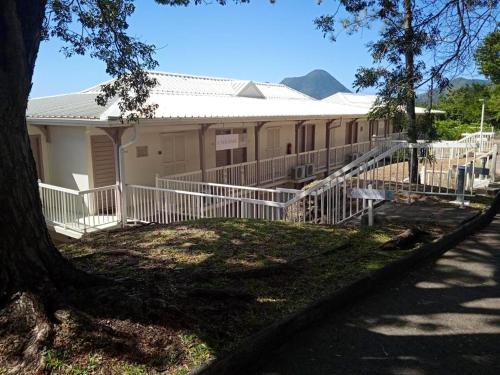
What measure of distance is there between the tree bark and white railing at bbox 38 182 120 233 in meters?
7.10

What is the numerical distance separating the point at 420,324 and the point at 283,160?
47.7 ft

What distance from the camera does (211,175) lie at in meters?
15.3

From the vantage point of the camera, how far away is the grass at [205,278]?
3.20 m

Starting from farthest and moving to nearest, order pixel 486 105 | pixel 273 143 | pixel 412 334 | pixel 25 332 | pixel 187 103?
pixel 486 105 < pixel 273 143 < pixel 187 103 < pixel 412 334 < pixel 25 332

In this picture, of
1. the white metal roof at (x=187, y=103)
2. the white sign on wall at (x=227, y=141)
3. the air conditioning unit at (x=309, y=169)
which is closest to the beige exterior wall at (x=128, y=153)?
the white sign on wall at (x=227, y=141)

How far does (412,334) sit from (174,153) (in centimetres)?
1152

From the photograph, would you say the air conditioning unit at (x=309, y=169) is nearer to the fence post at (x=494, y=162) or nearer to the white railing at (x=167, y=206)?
the fence post at (x=494, y=162)

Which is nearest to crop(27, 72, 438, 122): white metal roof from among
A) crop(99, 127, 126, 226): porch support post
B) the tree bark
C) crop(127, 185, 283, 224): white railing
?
crop(99, 127, 126, 226): porch support post

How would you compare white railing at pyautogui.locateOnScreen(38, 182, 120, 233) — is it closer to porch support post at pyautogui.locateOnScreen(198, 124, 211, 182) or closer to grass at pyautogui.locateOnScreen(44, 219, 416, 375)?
grass at pyautogui.locateOnScreen(44, 219, 416, 375)

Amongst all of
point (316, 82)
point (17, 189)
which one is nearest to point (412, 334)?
point (17, 189)

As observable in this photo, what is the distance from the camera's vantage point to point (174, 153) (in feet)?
48.2

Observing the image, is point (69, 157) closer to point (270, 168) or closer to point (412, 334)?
point (270, 168)

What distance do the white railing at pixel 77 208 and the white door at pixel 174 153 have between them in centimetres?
256

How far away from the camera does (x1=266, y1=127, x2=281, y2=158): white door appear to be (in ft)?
63.9
